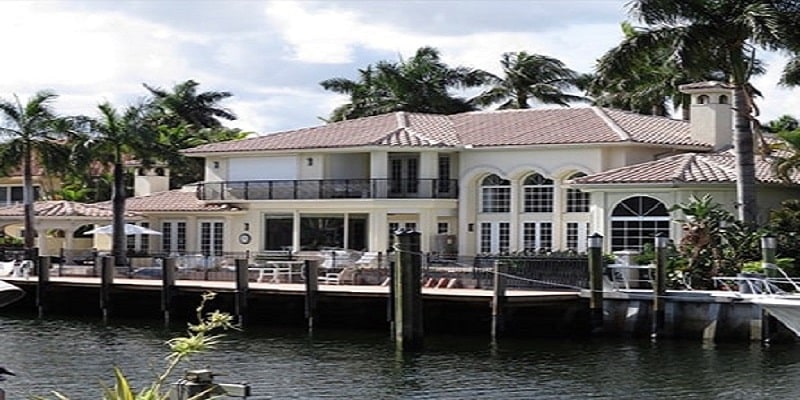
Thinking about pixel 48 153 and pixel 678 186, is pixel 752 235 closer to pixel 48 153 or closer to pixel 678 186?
pixel 678 186

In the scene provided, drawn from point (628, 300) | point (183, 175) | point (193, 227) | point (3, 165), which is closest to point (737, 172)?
point (628, 300)

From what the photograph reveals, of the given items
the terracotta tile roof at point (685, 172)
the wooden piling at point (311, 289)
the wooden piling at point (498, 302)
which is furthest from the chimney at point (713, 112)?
the wooden piling at point (311, 289)

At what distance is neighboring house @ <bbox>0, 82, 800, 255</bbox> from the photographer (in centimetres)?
4591

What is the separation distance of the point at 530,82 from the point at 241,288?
34155 millimetres

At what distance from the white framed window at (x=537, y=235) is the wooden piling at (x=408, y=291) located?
18105 mm

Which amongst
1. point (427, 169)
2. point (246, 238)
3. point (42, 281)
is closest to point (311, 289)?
point (42, 281)

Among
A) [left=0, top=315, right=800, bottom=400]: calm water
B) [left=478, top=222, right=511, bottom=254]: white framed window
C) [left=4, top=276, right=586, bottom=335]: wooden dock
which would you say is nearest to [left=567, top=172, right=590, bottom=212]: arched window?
[left=478, top=222, right=511, bottom=254]: white framed window

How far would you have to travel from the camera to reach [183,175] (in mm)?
72688

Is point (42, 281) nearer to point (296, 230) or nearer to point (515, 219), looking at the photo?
point (296, 230)

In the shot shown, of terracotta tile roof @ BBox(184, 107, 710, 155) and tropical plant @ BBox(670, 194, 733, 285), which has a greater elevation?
terracotta tile roof @ BBox(184, 107, 710, 155)

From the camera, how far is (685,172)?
44438 millimetres

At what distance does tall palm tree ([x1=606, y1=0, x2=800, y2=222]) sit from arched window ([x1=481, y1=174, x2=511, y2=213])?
1166 centimetres

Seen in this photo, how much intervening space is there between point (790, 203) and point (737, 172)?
1.98 meters

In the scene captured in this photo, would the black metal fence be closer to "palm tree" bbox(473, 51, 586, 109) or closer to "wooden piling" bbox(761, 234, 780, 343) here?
"wooden piling" bbox(761, 234, 780, 343)
